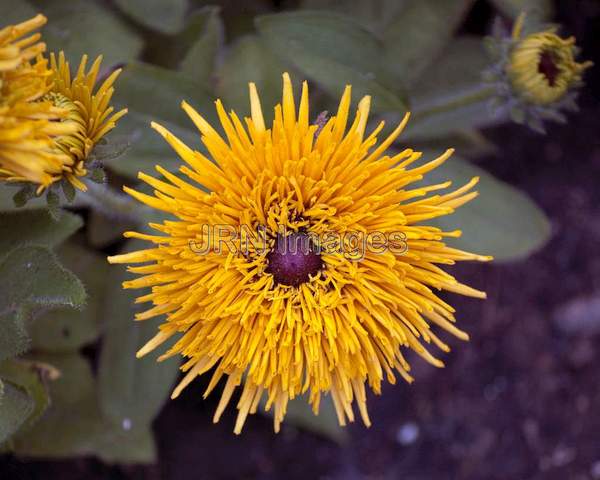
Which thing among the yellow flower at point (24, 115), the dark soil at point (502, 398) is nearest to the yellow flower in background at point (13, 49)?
the yellow flower at point (24, 115)

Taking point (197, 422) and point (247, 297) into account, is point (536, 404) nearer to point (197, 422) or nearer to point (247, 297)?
point (197, 422)

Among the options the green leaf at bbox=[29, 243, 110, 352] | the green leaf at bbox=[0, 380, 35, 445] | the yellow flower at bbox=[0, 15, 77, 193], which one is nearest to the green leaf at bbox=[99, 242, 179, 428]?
the green leaf at bbox=[29, 243, 110, 352]

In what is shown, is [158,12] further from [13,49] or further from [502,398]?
[502,398]

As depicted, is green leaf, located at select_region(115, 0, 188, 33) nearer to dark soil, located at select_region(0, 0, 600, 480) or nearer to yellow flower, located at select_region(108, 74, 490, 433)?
yellow flower, located at select_region(108, 74, 490, 433)

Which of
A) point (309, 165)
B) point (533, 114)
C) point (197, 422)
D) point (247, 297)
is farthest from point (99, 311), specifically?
point (533, 114)

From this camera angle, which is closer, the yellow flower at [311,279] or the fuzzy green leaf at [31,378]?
the yellow flower at [311,279]

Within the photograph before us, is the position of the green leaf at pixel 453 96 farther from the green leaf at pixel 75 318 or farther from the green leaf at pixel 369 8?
the green leaf at pixel 75 318

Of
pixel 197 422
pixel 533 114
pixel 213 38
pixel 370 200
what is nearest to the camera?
pixel 370 200
